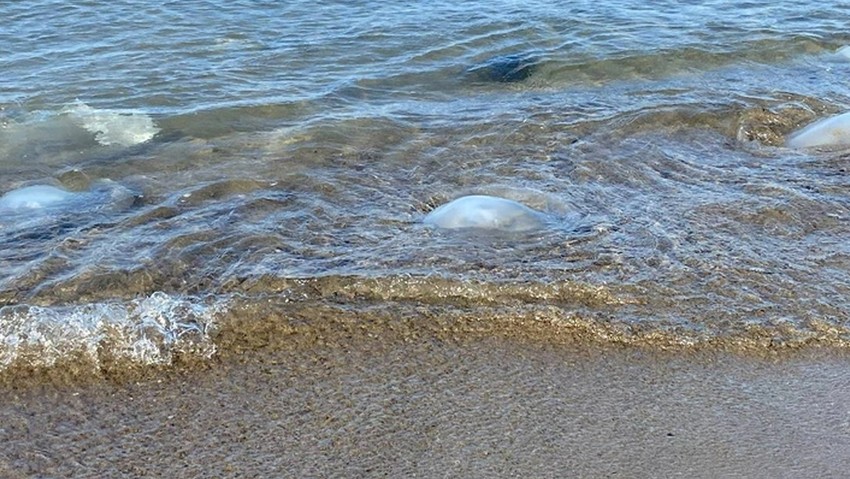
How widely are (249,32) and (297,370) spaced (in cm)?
755

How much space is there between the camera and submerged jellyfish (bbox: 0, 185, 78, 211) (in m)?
6.80

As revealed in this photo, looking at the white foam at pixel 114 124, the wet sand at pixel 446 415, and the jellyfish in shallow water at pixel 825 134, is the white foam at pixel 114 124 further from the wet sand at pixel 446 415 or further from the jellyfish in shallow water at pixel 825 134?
the jellyfish in shallow water at pixel 825 134

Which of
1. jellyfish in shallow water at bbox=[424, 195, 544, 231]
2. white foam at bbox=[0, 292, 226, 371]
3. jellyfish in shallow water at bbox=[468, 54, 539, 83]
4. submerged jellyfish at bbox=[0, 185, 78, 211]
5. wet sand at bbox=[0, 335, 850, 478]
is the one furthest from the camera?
jellyfish in shallow water at bbox=[468, 54, 539, 83]

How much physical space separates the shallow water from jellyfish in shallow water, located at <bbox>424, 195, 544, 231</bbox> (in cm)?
12

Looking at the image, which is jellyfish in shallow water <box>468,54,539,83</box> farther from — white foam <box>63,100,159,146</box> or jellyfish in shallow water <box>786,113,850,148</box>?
white foam <box>63,100,159,146</box>

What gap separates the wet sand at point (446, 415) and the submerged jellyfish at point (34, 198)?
98.9 inches

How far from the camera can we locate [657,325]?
5.16 metres

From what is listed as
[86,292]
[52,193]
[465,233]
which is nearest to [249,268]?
[86,292]

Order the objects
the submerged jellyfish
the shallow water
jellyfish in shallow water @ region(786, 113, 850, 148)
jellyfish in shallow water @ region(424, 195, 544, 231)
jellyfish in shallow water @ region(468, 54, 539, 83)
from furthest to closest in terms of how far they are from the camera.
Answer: jellyfish in shallow water @ region(468, 54, 539, 83) < jellyfish in shallow water @ region(786, 113, 850, 148) < the submerged jellyfish < jellyfish in shallow water @ region(424, 195, 544, 231) < the shallow water

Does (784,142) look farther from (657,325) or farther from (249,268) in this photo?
(249,268)

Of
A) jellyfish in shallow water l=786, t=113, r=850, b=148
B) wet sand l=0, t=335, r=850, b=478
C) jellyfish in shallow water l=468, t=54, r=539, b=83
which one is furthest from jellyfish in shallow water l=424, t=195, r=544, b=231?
jellyfish in shallow water l=468, t=54, r=539, b=83

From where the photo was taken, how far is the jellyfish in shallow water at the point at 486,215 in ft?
20.7

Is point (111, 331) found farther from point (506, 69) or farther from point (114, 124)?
point (506, 69)

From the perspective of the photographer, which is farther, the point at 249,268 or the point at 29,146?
the point at 29,146
